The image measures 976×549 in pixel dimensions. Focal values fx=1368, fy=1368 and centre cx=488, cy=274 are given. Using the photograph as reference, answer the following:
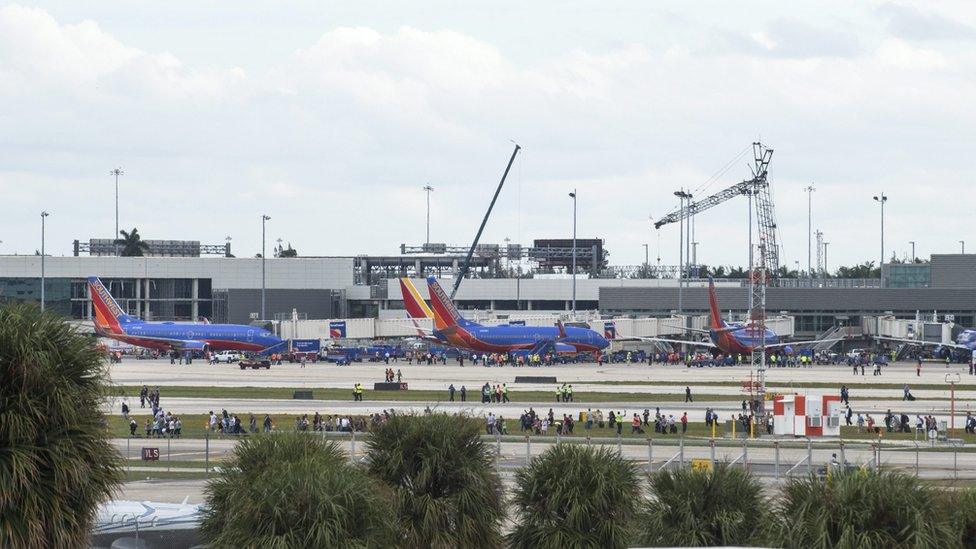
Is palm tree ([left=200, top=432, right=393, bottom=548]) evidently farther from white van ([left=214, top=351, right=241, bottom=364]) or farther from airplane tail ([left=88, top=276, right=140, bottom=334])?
airplane tail ([left=88, top=276, right=140, bottom=334])

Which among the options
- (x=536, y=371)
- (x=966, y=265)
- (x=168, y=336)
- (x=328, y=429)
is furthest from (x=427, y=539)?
(x=966, y=265)

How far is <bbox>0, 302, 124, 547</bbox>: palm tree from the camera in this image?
758 inches

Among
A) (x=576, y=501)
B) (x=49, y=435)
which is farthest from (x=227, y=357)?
(x=49, y=435)

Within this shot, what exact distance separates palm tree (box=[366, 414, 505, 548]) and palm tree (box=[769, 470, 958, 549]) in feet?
21.2

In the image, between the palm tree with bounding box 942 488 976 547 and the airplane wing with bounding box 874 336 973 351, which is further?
the airplane wing with bounding box 874 336 973 351

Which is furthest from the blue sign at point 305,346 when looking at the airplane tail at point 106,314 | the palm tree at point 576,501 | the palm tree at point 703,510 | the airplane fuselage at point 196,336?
the palm tree at point 703,510

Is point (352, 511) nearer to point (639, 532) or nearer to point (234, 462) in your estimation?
point (234, 462)

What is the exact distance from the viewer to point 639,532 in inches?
1070

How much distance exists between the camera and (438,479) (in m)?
27.6

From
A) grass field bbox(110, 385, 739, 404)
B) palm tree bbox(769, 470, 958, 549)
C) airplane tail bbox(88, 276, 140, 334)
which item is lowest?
grass field bbox(110, 385, 739, 404)

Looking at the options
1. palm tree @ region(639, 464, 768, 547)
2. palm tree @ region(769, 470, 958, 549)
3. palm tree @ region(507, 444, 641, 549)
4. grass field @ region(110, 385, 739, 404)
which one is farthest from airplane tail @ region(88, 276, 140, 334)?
palm tree @ region(769, 470, 958, 549)

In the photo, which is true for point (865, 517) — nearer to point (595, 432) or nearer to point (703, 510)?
point (703, 510)

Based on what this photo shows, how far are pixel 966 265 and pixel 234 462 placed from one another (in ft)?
572

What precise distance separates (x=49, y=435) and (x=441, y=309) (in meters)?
111
